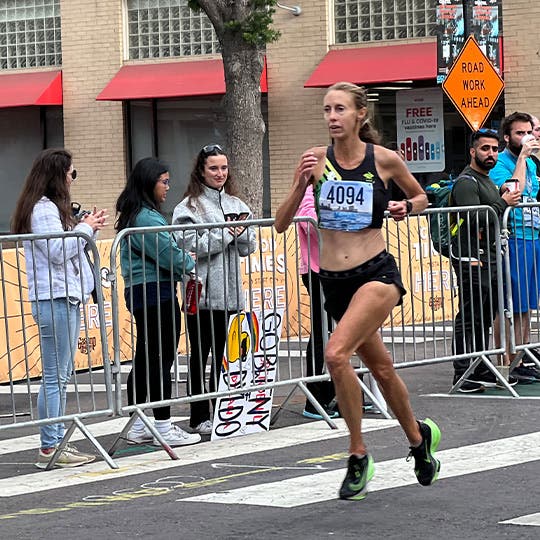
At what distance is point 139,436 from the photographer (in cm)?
958

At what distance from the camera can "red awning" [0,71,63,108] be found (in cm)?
2525

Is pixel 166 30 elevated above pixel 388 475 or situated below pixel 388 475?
above

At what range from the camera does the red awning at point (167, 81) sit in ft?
77.0

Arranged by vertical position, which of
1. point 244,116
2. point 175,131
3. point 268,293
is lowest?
point 268,293

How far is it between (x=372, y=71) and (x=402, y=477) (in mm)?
14477

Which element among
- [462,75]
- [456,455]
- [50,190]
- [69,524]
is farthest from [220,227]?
[462,75]

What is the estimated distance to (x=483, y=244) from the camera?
11.2m

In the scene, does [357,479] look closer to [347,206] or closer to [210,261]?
[347,206]

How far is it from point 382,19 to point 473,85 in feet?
22.3

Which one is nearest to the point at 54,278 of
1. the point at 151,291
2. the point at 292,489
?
the point at 151,291

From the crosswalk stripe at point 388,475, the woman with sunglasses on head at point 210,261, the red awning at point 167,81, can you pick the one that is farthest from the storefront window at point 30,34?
the crosswalk stripe at point 388,475

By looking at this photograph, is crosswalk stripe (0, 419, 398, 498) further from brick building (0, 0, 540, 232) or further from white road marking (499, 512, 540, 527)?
brick building (0, 0, 540, 232)

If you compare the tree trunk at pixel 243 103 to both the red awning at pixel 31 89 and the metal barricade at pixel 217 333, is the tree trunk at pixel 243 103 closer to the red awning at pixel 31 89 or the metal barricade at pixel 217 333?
the red awning at pixel 31 89

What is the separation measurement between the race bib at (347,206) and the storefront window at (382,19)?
14674 millimetres
